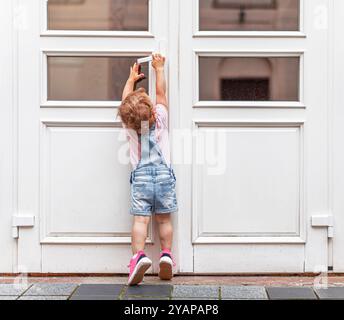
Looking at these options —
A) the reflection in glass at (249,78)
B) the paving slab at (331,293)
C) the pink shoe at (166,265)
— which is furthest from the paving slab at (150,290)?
the reflection in glass at (249,78)

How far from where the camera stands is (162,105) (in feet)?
16.3

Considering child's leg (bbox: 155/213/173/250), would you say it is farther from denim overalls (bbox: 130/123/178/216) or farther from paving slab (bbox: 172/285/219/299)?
paving slab (bbox: 172/285/219/299)

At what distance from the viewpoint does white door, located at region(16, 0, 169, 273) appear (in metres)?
5.05

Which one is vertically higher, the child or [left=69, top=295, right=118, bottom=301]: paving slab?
the child

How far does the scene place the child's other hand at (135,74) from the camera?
4996 mm

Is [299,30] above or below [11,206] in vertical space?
above

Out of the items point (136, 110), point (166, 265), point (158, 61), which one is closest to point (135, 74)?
point (158, 61)

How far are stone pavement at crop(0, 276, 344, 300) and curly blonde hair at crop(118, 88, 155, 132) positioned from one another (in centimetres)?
100

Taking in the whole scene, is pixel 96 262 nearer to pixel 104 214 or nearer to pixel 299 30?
pixel 104 214

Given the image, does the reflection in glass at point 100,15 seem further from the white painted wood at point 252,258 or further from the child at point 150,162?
the white painted wood at point 252,258

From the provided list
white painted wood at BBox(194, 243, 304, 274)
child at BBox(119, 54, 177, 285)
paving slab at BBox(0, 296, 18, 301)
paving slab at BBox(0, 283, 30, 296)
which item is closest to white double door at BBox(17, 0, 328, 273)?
white painted wood at BBox(194, 243, 304, 274)
